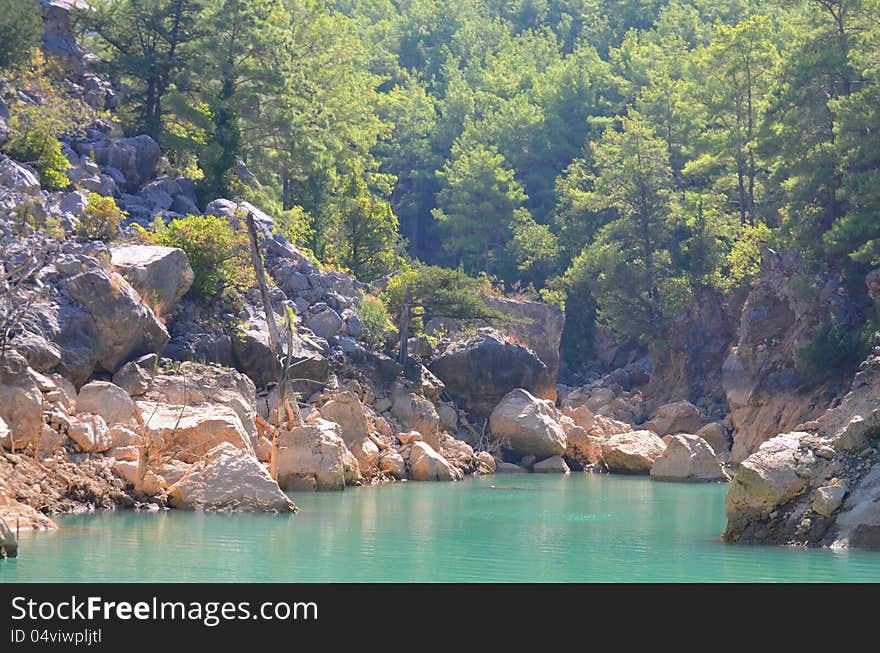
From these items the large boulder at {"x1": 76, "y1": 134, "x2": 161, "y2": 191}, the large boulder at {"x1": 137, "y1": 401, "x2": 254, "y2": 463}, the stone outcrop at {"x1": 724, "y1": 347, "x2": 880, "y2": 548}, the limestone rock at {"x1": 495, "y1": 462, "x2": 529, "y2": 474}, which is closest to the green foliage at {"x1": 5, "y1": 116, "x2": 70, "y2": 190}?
the large boulder at {"x1": 76, "y1": 134, "x2": 161, "y2": 191}

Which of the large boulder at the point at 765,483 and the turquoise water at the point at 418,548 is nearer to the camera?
the turquoise water at the point at 418,548

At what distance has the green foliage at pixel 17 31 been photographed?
42.7 meters

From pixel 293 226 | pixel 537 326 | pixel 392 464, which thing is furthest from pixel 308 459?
pixel 537 326

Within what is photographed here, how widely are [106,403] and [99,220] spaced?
324 inches

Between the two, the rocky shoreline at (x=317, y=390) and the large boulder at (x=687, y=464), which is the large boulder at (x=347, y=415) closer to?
the rocky shoreline at (x=317, y=390)

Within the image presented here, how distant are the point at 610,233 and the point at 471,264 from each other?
13.2m

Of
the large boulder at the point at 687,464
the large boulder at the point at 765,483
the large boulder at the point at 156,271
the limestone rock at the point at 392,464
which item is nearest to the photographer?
the large boulder at the point at 765,483

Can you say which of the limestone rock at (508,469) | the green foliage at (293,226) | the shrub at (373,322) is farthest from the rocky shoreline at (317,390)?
the green foliage at (293,226)

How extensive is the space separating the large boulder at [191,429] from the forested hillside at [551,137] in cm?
1672

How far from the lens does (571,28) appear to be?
104 metres

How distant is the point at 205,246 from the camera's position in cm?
3806

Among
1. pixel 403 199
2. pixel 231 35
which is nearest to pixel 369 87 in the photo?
pixel 403 199

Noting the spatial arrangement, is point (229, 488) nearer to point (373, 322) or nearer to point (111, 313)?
point (111, 313)

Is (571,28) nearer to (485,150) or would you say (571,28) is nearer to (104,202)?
(485,150)
